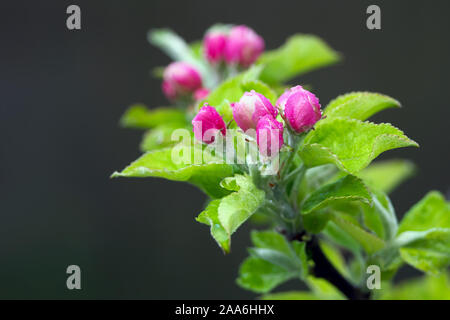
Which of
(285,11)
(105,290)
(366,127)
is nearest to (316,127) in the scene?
(366,127)

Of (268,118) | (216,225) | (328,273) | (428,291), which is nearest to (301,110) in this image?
(268,118)

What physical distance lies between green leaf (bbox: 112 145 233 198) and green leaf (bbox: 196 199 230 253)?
0.04 m

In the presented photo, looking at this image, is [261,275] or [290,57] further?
[290,57]

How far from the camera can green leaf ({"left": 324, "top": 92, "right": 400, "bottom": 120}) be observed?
0.55 m

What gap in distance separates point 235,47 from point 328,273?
0.35 meters

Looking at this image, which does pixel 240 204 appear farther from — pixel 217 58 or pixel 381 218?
pixel 217 58

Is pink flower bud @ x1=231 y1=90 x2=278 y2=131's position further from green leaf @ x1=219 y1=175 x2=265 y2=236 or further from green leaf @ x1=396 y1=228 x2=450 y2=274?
green leaf @ x1=396 y1=228 x2=450 y2=274

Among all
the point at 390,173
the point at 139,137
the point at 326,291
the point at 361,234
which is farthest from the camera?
the point at 139,137

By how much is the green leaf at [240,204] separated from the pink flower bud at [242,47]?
32 cm

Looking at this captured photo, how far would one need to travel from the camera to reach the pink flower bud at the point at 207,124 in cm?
52

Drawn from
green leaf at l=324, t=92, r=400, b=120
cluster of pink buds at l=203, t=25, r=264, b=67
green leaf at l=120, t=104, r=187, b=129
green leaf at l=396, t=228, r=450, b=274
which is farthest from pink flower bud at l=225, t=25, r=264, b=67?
green leaf at l=396, t=228, r=450, b=274

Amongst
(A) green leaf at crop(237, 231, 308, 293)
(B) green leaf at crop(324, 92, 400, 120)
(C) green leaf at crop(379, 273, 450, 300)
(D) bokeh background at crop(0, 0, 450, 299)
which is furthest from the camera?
(D) bokeh background at crop(0, 0, 450, 299)

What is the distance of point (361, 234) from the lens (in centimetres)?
61

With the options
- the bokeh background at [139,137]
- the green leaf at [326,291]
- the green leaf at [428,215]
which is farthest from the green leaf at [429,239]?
the bokeh background at [139,137]
